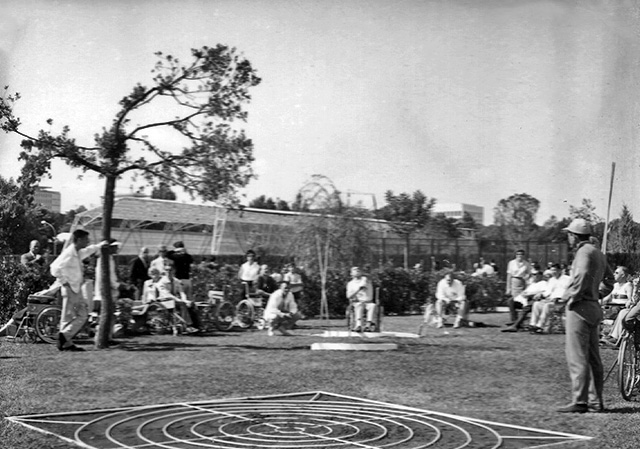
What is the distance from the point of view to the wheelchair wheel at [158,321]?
14758 mm

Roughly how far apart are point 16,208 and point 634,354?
30.8ft

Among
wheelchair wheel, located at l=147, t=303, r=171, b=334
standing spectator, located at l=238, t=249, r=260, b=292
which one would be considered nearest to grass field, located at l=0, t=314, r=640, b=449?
wheelchair wheel, located at l=147, t=303, r=171, b=334

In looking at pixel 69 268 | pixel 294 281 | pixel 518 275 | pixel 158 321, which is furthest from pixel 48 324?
pixel 518 275

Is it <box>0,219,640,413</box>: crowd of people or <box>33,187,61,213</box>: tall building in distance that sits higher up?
<box>33,187,61,213</box>: tall building in distance

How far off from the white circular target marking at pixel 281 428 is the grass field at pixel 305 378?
11.8 inches

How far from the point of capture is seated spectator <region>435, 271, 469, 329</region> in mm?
17975

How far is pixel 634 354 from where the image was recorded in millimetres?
8273

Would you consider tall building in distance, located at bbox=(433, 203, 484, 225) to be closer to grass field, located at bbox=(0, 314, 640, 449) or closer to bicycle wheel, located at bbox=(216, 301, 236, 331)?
bicycle wheel, located at bbox=(216, 301, 236, 331)

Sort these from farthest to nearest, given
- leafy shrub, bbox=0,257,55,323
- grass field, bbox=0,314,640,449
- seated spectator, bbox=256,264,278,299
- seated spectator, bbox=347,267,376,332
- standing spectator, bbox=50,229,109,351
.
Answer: seated spectator, bbox=256,264,278,299, seated spectator, bbox=347,267,376,332, leafy shrub, bbox=0,257,55,323, standing spectator, bbox=50,229,109,351, grass field, bbox=0,314,640,449

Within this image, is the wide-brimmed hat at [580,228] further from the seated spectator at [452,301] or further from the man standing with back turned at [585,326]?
the seated spectator at [452,301]

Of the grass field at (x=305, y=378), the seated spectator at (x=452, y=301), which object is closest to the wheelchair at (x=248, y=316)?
the grass field at (x=305, y=378)

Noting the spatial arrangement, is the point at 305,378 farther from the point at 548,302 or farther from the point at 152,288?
the point at 548,302

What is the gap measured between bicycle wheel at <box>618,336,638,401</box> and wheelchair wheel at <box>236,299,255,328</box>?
371 inches

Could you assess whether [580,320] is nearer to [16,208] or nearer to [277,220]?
[16,208]
